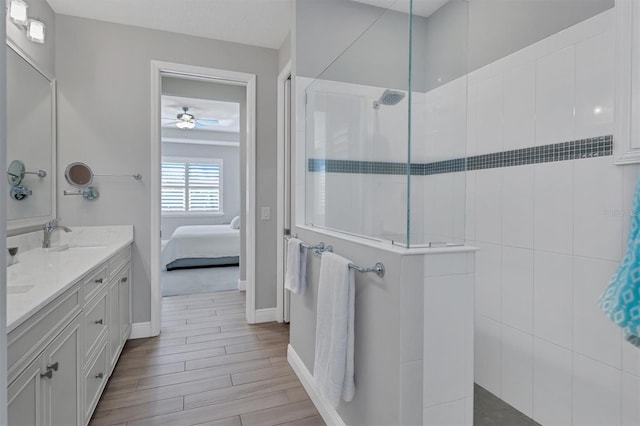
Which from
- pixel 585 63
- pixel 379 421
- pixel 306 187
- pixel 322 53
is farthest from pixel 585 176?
pixel 322 53

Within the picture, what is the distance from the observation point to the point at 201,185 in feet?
25.7

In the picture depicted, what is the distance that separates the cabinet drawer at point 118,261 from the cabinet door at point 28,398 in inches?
41.7

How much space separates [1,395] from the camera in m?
0.55

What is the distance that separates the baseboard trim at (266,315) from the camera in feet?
10.9

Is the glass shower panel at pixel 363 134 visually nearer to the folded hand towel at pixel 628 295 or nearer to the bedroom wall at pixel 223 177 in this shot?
the folded hand towel at pixel 628 295

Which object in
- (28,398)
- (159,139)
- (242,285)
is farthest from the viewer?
(242,285)

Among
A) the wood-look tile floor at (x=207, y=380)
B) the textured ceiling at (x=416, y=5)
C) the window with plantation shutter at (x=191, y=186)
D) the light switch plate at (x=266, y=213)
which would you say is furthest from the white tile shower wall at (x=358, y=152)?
the window with plantation shutter at (x=191, y=186)

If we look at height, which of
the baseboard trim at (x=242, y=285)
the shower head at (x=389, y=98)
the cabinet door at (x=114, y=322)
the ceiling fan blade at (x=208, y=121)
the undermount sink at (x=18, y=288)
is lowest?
the baseboard trim at (x=242, y=285)

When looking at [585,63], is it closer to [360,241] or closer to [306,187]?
[360,241]

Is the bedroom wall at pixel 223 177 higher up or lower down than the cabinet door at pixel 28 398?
higher up

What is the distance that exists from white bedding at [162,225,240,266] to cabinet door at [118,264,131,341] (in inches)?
103

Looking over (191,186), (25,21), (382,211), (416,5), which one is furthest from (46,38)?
(191,186)

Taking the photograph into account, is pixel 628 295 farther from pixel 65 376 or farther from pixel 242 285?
pixel 242 285

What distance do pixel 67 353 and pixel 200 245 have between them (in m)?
4.19
